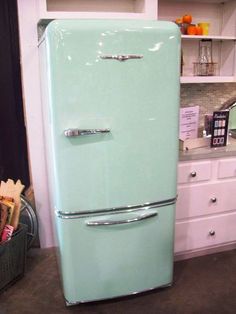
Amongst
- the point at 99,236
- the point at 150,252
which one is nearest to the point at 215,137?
the point at 150,252

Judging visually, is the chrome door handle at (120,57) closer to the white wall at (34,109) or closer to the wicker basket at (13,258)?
the white wall at (34,109)

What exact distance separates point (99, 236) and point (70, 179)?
1.25ft

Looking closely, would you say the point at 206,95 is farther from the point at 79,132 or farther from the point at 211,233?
the point at 79,132

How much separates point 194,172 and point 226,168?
0.26 m

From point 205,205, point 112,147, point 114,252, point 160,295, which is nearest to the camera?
point 112,147

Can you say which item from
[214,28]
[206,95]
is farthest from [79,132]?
[214,28]

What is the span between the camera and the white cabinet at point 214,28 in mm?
2471

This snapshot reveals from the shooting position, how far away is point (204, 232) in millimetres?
2332

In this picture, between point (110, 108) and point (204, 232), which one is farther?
point (204, 232)

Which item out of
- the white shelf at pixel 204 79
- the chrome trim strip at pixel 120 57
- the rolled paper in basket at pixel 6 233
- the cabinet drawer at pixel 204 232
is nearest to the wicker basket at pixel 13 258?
the rolled paper in basket at pixel 6 233

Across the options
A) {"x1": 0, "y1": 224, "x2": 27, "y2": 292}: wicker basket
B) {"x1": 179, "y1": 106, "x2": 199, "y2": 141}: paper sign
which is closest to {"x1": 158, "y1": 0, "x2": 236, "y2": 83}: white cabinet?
{"x1": 179, "y1": 106, "x2": 199, "y2": 141}: paper sign

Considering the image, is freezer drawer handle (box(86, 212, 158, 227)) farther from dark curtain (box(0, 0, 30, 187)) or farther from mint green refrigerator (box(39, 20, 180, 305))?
dark curtain (box(0, 0, 30, 187))

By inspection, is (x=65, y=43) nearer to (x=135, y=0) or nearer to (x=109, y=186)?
(x=109, y=186)

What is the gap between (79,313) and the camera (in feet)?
6.24
